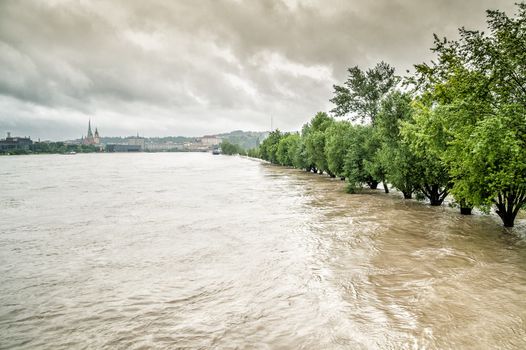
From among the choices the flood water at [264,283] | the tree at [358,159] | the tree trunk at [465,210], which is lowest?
the flood water at [264,283]

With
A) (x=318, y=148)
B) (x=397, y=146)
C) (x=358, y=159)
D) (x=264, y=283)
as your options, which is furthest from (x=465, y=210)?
(x=318, y=148)

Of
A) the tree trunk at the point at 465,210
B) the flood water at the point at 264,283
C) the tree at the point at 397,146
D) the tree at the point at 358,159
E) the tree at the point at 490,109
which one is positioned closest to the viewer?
the flood water at the point at 264,283

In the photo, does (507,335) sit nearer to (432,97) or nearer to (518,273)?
(518,273)

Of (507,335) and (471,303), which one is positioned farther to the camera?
(471,303)

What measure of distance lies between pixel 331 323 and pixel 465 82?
47.5 ft

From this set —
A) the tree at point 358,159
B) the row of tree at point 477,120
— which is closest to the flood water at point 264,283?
the row of tree at point 477,120

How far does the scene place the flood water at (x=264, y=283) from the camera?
8102mm

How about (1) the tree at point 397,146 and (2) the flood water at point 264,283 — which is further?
(1) the tree at point 397,146

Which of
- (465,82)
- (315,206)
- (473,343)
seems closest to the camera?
(473,343)

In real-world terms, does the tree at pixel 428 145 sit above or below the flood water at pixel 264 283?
above

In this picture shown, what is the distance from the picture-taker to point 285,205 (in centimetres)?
2941

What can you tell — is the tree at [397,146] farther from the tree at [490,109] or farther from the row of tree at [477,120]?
the tree at [490,109]

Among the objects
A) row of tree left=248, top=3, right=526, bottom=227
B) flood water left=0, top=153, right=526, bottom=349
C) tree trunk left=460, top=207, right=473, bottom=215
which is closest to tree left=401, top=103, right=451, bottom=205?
row of tree left=248, top=3, right=526, bottom=227

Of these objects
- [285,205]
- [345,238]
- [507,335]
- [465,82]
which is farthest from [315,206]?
[507,335]
